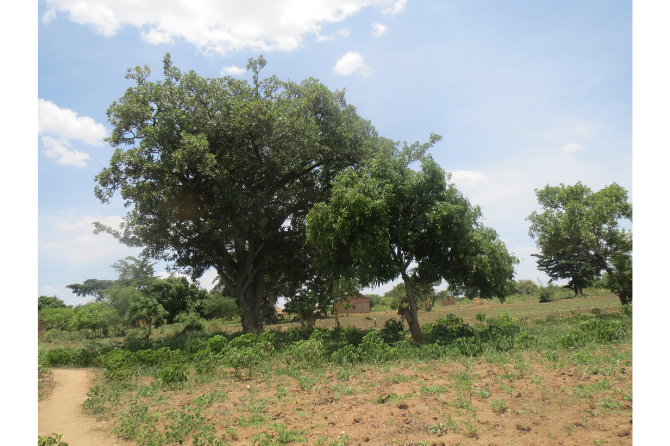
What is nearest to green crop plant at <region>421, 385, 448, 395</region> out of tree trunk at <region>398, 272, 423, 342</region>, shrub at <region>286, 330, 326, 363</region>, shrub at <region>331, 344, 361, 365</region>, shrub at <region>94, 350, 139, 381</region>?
shrub at <region>331, 344, 361, 365</region>

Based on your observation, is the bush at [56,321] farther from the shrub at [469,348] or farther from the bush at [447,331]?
the shrub at [469,348]

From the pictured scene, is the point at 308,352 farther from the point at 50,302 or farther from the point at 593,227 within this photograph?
the point at 50,302

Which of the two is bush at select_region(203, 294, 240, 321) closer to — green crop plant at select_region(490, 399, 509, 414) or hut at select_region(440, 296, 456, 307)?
hut at select_region(440, 296, 456, 307)

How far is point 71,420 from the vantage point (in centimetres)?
675

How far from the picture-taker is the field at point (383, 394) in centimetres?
516

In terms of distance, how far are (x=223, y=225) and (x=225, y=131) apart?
4.17 metres

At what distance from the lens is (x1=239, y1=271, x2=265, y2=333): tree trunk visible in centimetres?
1927

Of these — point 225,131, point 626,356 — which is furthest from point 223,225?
point 626,356

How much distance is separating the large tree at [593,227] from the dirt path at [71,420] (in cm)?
2316

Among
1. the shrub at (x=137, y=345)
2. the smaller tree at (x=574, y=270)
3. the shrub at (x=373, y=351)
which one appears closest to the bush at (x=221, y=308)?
the shrub at (x=137, y=345)

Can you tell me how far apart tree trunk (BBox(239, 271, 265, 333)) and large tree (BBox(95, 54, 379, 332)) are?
6 cm

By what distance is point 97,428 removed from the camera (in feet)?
20.6

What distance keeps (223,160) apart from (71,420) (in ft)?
40.2

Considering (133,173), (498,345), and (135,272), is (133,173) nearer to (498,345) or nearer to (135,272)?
(498,345)
